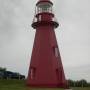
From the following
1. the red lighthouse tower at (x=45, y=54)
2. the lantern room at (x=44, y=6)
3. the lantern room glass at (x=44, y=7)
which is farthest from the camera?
the lantern room glass at (x=44, y=7)

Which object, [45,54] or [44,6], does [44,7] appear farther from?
[45,54]

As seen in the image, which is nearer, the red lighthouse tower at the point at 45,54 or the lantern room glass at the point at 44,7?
the red lighthouse tower at the point at 45,54

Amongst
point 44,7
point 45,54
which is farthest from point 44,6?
point 45,54

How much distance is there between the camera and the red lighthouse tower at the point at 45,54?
2358cm

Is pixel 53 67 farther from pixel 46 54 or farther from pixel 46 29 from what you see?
pixel 46 29

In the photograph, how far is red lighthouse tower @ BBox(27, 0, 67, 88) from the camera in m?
23.6

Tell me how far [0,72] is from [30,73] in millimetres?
9709

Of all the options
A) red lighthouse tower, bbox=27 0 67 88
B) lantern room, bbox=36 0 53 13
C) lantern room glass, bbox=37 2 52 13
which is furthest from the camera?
Answer: lantern room glass, bbox=37 2 52 13

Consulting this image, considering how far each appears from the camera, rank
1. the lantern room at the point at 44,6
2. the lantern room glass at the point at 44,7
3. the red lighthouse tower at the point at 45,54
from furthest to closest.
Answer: the lantern room glass at the point at 44,7 < the lantern room at the point at 44,6 < the red lighthouse tower at the point at 45,54

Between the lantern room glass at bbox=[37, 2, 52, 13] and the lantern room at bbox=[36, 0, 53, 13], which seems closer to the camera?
the lantern room at bbox=[36, 0, 53, 13]

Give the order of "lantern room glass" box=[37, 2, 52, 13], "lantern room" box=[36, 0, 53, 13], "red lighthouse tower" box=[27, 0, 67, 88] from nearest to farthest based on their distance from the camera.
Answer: "red lighthouse tower" box=[27, 0, 67, 88] < "lantern room" box=[36, 0, 53, 13] < "lantern room glass" box=[37, 2, 52, 13]

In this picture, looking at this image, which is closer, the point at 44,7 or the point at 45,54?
the point at 45,54

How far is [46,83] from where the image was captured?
23391 millimetres

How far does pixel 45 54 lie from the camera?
2408 centimetres
